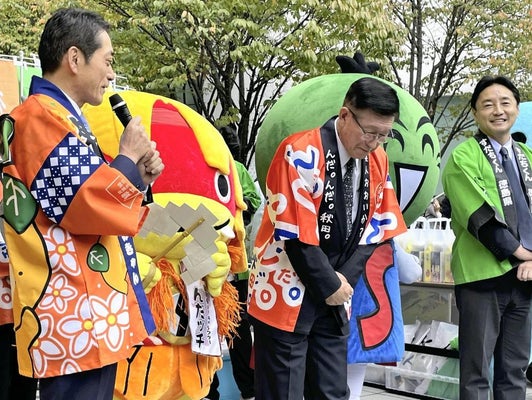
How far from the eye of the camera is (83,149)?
226 cm

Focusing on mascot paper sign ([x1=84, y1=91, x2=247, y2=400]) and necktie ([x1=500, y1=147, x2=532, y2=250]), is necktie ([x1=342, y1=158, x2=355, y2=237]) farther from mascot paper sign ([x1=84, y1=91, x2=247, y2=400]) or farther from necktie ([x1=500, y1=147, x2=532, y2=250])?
necktie ([x1=500, y1=147, x2=532, y2=250])

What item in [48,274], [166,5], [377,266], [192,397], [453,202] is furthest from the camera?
[166,5]

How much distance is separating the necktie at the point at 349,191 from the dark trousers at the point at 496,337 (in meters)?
1.12

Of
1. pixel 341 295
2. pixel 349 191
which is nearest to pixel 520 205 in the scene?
pixel 349 191

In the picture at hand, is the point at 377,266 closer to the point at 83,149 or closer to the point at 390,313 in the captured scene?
the point at 390,313

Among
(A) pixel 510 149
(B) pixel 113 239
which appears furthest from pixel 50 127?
(A) pixel 510 149

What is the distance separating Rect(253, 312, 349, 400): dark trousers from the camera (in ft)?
10.4

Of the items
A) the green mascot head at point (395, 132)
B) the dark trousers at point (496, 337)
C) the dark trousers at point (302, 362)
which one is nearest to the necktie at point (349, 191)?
the dark trousers at point (302, 362)

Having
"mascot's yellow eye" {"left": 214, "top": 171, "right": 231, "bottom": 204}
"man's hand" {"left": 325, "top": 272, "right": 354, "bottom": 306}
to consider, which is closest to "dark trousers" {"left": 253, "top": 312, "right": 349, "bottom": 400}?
"man's hand" {"left": 325, "top": 272, "right": 354, "bottom": 306}

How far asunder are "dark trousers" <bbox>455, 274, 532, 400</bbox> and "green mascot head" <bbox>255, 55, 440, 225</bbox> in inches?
23.5

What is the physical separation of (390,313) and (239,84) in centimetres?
711

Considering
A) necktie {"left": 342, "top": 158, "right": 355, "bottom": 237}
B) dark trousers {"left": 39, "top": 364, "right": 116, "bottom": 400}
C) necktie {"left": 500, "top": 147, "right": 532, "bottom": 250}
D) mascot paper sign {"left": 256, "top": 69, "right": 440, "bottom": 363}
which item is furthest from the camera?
necktie {"left": 500, "top": 147, "right": 532, "bottom": 250}

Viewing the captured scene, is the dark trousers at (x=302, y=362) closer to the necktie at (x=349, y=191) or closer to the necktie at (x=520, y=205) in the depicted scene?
the necktie at (x=349, y=191)

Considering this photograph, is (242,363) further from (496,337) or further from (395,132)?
(395,132)
